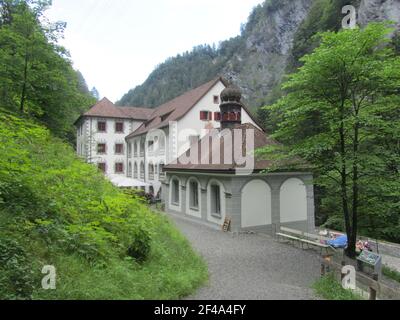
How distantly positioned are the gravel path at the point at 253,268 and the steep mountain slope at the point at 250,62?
59518mm

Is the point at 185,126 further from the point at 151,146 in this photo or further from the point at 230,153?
the point at 230,153

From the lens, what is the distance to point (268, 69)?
10188 centimetres

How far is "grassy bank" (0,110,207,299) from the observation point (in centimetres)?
509

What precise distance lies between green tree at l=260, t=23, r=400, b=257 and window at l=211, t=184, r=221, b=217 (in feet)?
22.1

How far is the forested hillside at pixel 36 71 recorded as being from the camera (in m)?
16.4

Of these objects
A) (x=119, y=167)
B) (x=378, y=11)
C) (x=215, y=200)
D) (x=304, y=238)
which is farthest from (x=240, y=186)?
(x=378, y=11)

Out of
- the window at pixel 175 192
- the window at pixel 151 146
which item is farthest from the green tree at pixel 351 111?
the window at pixel 151 146

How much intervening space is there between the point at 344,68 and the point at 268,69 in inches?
3837

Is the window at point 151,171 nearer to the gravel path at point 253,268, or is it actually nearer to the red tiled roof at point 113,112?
the red tiled roof at point 113,112

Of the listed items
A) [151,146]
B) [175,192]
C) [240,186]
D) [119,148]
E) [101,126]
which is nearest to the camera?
[240,186]

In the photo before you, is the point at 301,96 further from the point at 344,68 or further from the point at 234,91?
the point at 234,91

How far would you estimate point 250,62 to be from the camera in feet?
357

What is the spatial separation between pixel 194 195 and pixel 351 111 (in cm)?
1195

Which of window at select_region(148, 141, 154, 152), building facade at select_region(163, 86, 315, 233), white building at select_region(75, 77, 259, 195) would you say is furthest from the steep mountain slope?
building facade at select_region(163, 86, 315, 233)
